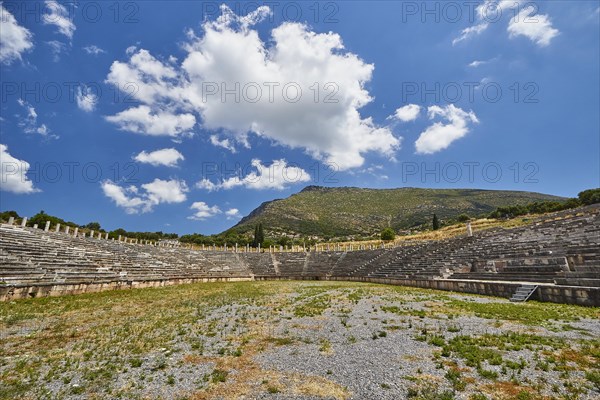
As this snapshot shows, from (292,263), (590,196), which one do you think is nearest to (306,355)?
(292,263)

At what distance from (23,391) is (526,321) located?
14.9 m

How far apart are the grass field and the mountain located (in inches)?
4363

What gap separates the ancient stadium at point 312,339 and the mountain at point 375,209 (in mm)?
103245

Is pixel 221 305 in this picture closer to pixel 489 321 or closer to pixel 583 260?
pixel 489 321

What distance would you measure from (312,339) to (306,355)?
1719 millimetres

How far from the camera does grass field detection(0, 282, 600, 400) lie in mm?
5824

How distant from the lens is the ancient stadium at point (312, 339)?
597cm

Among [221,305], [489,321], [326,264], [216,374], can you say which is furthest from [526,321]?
[326,264]

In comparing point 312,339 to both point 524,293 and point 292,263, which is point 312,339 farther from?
point 292,263

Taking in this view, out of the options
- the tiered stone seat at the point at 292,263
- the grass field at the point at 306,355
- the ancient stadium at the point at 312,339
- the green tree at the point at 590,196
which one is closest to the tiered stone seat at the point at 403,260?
the ancient stadium at the point at 312,339

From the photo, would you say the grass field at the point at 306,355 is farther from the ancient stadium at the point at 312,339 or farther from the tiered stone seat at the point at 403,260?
the tiered stone seat at the point at 403,260

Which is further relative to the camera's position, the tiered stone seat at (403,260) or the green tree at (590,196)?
the green tree at (590,196)

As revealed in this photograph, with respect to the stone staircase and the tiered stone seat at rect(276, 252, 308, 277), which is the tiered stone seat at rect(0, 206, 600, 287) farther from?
the tiered stone seat at rect(276, 252, 308, 277)

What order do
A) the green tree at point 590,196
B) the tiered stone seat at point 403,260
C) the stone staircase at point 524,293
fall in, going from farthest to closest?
the green tree at point 590,196, the tiered stone seat at point 403,260, the stone staircase at point 524,293
